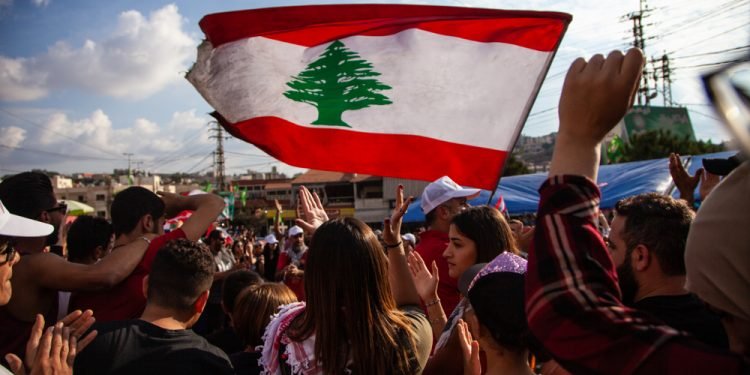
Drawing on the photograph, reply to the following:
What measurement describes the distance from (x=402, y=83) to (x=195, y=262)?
7.51 feet

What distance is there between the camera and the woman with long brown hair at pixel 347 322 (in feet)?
6.68

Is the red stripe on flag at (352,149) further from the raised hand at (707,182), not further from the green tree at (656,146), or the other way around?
the green tree at (656,146)

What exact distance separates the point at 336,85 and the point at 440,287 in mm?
1849

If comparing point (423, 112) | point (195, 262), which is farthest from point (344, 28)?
point (195, 262)

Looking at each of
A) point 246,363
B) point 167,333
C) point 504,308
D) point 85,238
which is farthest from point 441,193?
point 85,238

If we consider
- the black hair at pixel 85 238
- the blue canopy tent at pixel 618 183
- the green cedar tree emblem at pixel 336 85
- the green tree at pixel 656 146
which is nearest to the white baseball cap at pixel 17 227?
the black hair at pixel 85 238

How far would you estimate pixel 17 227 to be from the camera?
238 cm

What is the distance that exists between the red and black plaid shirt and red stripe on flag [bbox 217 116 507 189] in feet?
9.91

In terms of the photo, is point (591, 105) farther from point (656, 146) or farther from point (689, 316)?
point (656, 146)

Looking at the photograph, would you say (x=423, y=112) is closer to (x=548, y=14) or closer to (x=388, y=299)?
(x=548, y=14)

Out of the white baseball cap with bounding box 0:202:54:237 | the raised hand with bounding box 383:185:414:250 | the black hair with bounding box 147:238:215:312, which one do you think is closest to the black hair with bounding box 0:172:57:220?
the white baseball cap with bounding box 0:202:54:237

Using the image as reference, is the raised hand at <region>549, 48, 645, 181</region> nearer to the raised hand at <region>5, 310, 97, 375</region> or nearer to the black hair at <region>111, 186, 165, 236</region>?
the raised hand at <region>5, 310, 97, 375</region>

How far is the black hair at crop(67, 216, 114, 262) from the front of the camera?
3.79 meters

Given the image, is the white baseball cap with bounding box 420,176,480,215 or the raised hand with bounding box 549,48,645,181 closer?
the raised hand with bounding box 549,48,645,181
